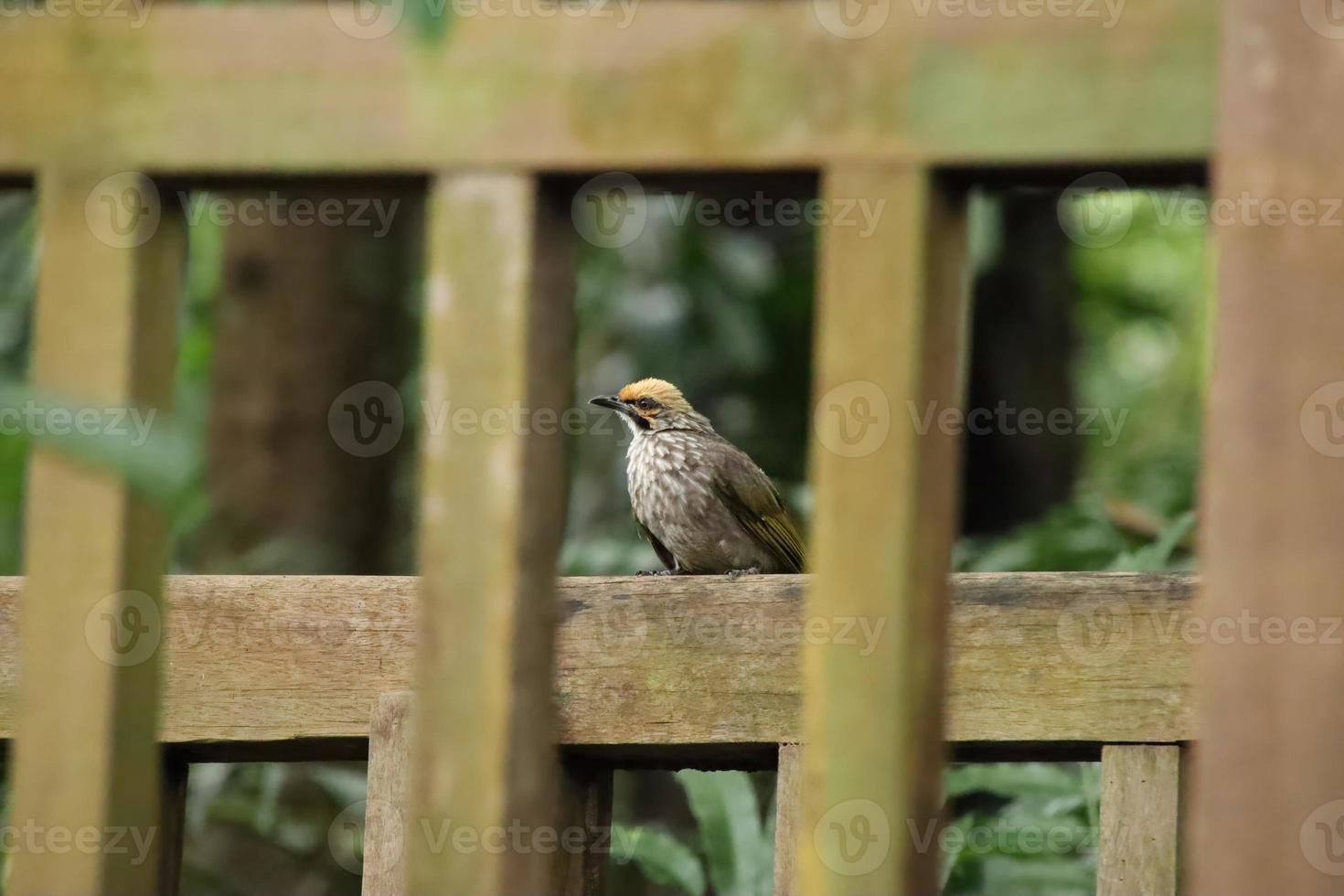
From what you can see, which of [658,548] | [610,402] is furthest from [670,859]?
[610,402]

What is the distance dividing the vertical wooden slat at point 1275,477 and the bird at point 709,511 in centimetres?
406

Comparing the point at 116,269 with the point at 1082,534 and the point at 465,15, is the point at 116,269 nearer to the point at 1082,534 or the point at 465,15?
the point at 465,15

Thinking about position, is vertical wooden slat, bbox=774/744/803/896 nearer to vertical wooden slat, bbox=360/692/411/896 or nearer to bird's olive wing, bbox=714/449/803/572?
vertical wooden slat, bbox=360/692/411/896

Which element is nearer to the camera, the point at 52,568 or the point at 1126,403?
the point at 52,568

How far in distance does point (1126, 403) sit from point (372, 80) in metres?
11.0

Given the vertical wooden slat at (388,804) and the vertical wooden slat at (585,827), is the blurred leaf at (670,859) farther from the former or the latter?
the vertical wooden slat at (388,804)

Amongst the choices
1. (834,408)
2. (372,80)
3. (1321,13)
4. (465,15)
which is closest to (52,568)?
(372,80)

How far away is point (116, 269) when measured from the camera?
1.76 metres

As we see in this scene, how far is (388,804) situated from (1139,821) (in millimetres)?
1098

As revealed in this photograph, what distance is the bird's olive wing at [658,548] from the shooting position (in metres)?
5.92

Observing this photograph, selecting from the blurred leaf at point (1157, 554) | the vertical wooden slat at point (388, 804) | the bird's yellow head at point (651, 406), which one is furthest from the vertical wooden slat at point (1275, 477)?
the bird's yellow head at point (651, 406)

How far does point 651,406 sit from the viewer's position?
639 centimetres

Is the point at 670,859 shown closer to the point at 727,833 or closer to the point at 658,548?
the point at 727,833

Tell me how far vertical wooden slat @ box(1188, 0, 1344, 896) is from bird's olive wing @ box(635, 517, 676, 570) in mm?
4381
